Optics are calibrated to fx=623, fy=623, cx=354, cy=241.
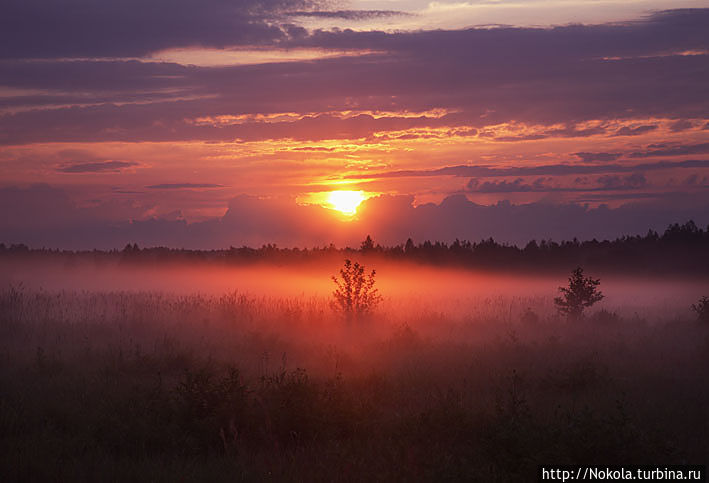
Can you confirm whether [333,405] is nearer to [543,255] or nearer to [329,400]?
[329,400]

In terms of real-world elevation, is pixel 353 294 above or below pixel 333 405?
above

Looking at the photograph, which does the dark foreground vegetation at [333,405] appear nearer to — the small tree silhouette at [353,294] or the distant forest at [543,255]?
the small tree silhouette at [353,294]

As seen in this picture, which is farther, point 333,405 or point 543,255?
point 543,255

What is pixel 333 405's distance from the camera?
28.1ft

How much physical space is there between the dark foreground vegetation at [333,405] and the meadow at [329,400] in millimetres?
30

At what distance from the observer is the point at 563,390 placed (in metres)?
10.5

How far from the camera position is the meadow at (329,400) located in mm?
6887

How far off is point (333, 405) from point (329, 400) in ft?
0.39

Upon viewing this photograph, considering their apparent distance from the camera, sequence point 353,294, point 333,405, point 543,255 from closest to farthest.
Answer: point 333,405 → point 353,294 → point 543,255

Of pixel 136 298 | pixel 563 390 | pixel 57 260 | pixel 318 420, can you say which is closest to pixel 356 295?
pixel 136 298

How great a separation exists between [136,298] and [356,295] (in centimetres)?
913

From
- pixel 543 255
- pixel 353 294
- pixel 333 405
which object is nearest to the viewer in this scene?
pixel 333 405

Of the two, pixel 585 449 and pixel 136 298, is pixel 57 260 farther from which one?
pixel 585 449

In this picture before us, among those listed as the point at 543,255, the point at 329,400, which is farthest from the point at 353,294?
the point at 543,255
